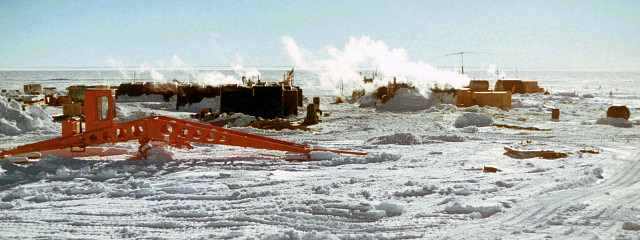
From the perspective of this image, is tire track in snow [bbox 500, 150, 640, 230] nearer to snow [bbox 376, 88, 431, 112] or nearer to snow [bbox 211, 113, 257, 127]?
snow [bbox 211, 113, 257, 127]

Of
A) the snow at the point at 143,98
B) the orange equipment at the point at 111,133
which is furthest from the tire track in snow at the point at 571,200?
the snow at the point at 143,98

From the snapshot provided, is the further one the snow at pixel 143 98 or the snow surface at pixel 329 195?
the snow at pixel 143 98

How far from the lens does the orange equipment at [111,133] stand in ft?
38.5

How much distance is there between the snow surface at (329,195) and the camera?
22.2ft

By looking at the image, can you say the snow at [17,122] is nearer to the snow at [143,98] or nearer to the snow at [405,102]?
the snow at [405,102]

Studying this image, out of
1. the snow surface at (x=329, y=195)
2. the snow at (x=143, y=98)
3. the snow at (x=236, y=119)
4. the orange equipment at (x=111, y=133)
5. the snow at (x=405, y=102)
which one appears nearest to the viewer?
the snow surface at (x=329, y=195)

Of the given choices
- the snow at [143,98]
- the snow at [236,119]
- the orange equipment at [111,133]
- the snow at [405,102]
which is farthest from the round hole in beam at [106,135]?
the snow at [143,98]

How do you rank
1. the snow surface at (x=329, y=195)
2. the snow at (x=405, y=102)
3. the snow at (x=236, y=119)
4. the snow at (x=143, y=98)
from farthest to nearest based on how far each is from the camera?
the snow at (x=143, y=98)
the snow at (x=405, y=102)
the snow at (x=236, y=119)
the snow surface at (x=329, y=195)

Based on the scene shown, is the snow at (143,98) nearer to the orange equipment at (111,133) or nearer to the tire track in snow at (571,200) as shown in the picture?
the orange equipment at (111,133)

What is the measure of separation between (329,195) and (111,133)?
19.0 feet

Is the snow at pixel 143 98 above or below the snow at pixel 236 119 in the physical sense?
above

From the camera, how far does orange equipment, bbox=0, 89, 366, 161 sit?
38.5 feet

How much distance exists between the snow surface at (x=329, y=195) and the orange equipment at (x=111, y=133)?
15.5 inches

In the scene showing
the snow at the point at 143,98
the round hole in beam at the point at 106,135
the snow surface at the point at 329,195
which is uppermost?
the snow at the point at 143,98
